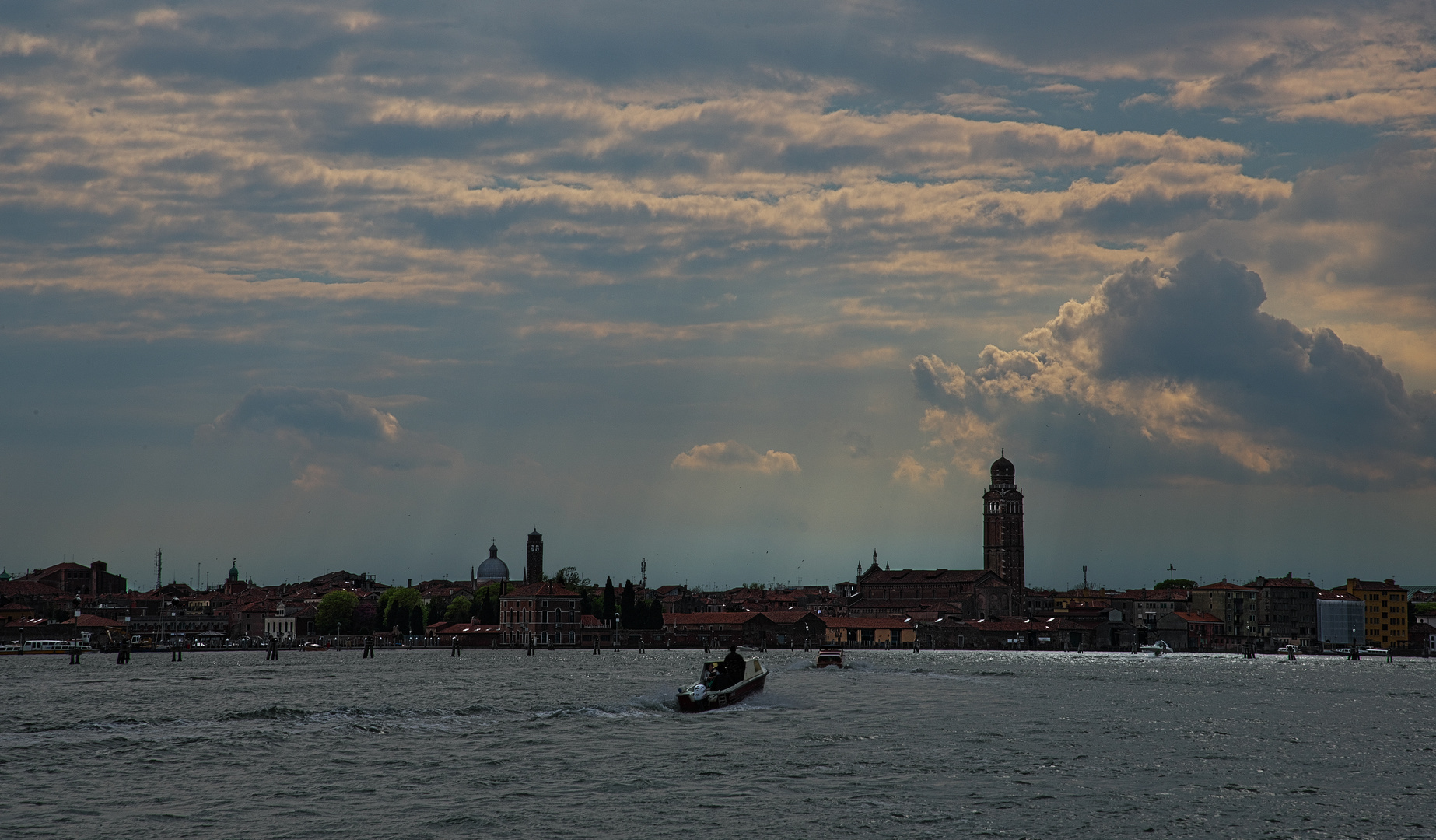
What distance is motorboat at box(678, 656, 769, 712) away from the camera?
2089 inches

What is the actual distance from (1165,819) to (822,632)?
138 meters

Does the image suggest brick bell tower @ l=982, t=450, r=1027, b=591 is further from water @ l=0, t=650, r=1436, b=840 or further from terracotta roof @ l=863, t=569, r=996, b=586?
water @ l=0, t=650, r=1436, b=840

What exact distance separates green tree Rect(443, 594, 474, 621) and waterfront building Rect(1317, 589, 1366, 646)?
11297cm

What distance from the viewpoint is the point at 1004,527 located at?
→ 193 meters

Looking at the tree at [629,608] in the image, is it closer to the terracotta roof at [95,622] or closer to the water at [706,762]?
the terracotta roof at [95,622]

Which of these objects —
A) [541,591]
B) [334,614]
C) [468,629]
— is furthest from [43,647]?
[541,591]

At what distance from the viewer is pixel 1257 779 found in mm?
35906

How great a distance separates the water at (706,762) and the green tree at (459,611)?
104569 millimetres

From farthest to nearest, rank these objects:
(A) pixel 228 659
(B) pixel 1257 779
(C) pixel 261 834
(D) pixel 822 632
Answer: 1. (D) pixel 822 632
2. (A) pixel 228 659
3. (B) pixel 1257 779
4. (C) pixel 261 834

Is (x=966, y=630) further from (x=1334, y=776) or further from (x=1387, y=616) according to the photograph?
(x=1334, y=776)

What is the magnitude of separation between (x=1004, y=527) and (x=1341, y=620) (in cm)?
4568

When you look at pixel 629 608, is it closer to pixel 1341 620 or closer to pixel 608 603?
pixel 608 603

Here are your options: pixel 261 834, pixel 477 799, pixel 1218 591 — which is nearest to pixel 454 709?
pixel 477 799

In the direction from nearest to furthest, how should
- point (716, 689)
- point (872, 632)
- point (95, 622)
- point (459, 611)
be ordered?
point (716, 689)
point (95, 622)
point (872, 632)
point (459, 611)
